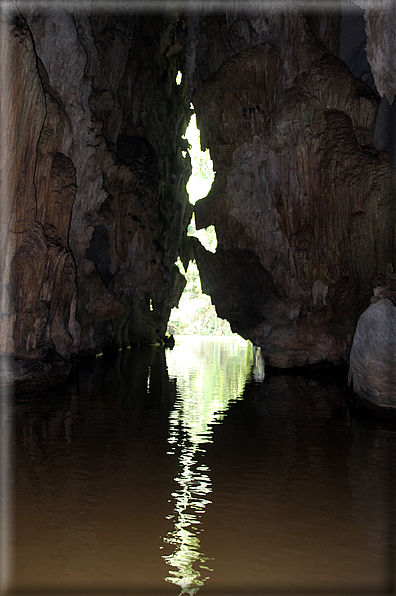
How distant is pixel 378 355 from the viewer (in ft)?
28.3

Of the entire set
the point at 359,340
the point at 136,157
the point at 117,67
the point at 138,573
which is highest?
the point at 117,67

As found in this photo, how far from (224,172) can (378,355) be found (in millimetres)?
10336

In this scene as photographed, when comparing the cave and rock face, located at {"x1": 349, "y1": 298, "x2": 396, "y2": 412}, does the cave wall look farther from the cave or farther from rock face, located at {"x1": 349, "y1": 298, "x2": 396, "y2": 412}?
rock face, located at {"x1": 349, "y1": 298, "x2": 396, "y2": 412}

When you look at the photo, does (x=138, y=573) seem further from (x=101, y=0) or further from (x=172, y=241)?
(x=172, y=241)

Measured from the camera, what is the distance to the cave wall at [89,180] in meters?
10.6

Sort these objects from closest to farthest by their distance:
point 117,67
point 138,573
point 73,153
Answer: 1. point 138,573
2. point 73,153
3. point 117,67

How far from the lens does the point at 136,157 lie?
72.1 ft

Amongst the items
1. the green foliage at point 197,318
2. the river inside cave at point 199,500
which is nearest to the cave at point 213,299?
the river inside cave at point 199,500

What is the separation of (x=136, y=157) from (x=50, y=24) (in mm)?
8337

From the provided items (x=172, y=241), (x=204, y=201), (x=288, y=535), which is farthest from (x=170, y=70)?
(x=288, y=535)

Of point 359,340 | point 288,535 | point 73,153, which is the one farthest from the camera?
point 73,153

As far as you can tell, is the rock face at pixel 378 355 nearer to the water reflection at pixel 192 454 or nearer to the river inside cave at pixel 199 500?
the river inside cave at pixel 199 500

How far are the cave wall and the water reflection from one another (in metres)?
3.39

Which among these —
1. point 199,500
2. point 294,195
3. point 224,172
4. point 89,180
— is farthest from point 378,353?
point 89,180
